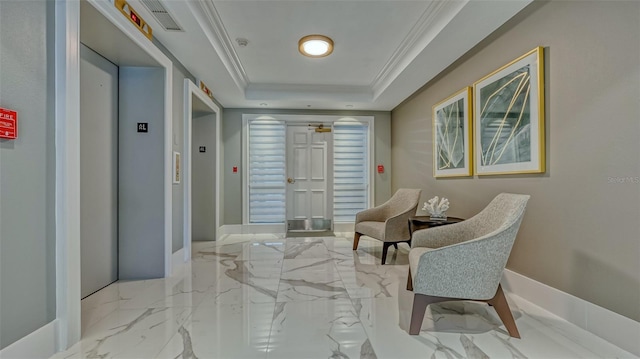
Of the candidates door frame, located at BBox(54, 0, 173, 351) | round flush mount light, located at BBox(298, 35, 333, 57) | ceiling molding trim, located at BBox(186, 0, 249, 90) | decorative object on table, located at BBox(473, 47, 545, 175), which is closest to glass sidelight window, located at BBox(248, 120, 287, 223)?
A: ceiling molding trim, located at BBox(186, 0, 249, 90)

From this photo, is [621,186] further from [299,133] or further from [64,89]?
[299,133]

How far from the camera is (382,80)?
421 cm

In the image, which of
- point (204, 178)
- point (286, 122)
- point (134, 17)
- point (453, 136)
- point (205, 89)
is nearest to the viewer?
point (134, 17)

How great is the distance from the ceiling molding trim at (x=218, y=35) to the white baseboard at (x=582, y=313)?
3544mm

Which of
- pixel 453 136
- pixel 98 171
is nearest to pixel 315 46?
pixel 453 136

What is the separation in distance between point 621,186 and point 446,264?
1.08 meters

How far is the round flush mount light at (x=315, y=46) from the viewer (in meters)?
3.05

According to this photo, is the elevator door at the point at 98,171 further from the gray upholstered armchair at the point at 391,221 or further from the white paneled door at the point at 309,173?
the white paneled door at the point at 309,173

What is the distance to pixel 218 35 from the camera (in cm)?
287

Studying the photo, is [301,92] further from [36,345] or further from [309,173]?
[36,345]

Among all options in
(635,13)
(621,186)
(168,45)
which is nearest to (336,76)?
(168,45)

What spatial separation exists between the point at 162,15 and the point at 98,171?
1.48 metres

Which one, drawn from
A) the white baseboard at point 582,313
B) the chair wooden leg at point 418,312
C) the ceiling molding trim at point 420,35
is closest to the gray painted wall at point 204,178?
the ceiling molding trim at point 420,35

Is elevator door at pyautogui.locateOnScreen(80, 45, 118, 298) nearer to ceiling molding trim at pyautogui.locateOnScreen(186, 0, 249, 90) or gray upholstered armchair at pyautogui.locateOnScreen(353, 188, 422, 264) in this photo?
ceiling molding trim at pyautogui.locateOnScreen(186, 0, 249, 90)
